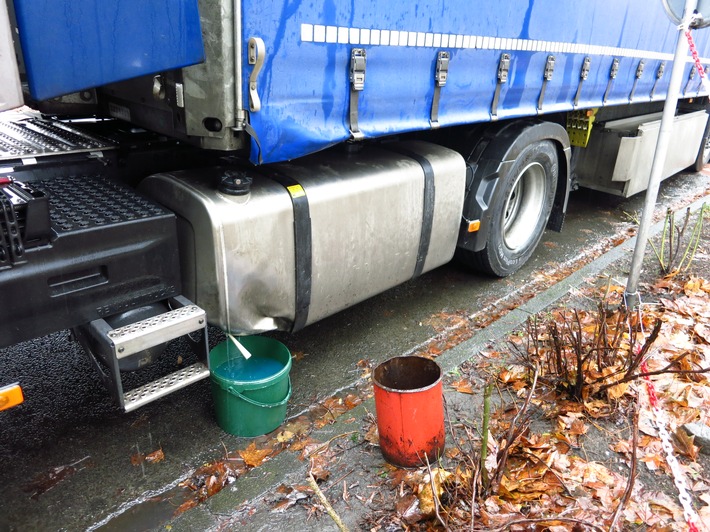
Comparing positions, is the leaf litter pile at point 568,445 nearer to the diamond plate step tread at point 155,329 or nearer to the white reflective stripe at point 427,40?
the diamond plate step tread at point 155,329

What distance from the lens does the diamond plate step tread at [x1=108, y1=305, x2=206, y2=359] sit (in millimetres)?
1964

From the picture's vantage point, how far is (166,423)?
271cm

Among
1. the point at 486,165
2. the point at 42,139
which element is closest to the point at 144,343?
the point at 42,139

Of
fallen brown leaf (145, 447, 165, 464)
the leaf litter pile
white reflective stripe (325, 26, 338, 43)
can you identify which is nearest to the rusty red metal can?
the leaf litter pile

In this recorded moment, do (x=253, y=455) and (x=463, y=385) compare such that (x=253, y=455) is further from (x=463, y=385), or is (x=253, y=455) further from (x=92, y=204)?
(x=92, y=204)

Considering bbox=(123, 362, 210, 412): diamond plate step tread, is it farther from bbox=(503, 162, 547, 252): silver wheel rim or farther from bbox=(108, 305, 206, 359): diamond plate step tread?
bbox=(503, 162, 547, 252): silver wheel rim

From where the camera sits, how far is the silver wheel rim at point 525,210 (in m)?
4.48

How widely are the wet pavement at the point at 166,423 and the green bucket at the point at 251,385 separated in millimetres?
130

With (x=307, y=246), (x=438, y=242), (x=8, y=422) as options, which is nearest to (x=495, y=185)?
(x=438, y=242)

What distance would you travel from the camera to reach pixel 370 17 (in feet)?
8.20

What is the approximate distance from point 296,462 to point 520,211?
3082 millimetres

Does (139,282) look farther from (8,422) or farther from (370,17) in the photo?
(370,17)

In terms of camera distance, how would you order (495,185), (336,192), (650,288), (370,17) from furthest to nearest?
(650,288)
(495,185)
(336,192)
(370,17)

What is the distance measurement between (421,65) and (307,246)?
1.14 m
